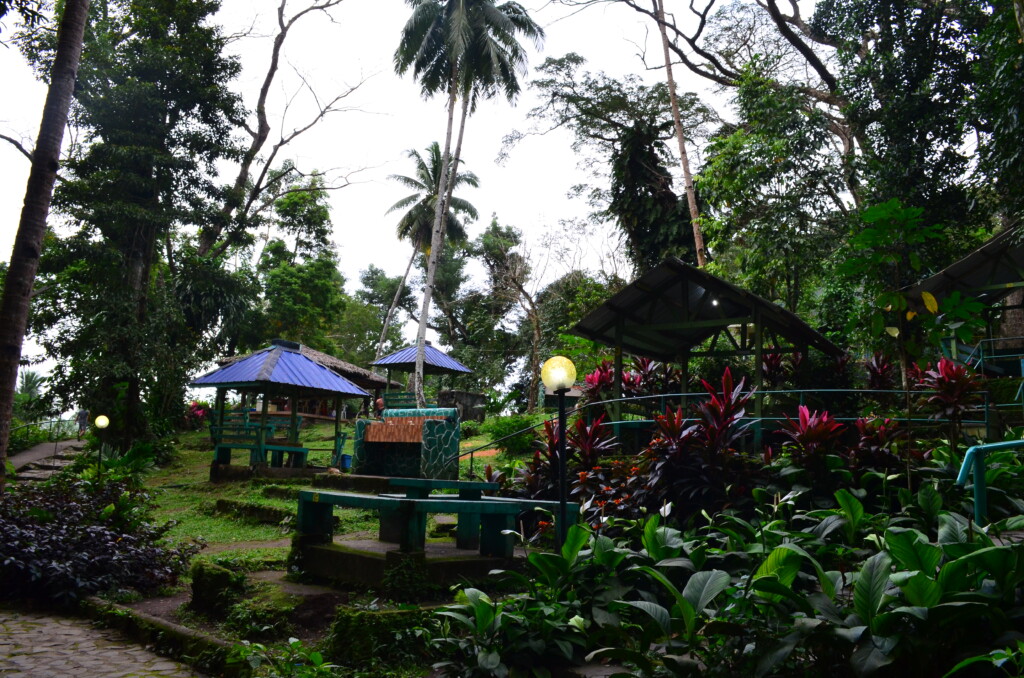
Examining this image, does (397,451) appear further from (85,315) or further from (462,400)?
(462,400)

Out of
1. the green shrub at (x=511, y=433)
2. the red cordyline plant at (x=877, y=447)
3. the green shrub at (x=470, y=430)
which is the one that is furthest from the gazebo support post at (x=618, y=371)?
the green shrub at (x=470, y=430)

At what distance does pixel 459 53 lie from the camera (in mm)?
20875

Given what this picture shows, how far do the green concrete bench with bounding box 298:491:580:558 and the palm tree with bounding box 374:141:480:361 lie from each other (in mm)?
28563

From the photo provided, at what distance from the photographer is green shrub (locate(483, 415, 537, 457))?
48.9ft

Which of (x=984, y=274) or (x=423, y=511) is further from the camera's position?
(x=984, y=274)

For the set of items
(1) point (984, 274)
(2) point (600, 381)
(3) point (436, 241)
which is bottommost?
(2) point (600, 381)

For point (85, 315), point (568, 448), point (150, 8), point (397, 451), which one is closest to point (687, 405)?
point (568, 448)

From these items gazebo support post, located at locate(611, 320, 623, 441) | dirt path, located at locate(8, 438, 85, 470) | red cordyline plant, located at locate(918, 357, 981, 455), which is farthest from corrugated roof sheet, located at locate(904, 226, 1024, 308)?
dirt path, located at locate(8, 438, 85, 470)

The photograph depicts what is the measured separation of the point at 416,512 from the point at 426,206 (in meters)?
31.0

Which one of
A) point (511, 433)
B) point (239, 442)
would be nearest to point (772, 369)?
point (511, 433)

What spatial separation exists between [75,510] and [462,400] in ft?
67.1

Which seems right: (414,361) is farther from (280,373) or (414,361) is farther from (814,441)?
(814,441)

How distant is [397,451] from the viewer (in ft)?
42.2

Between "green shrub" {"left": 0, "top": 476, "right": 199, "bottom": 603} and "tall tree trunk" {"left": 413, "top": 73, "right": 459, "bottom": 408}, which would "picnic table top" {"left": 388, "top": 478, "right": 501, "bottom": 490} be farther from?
"tall tree trunk" {"left": 413, "top": 73, "right": 459, "bottom": 408}
